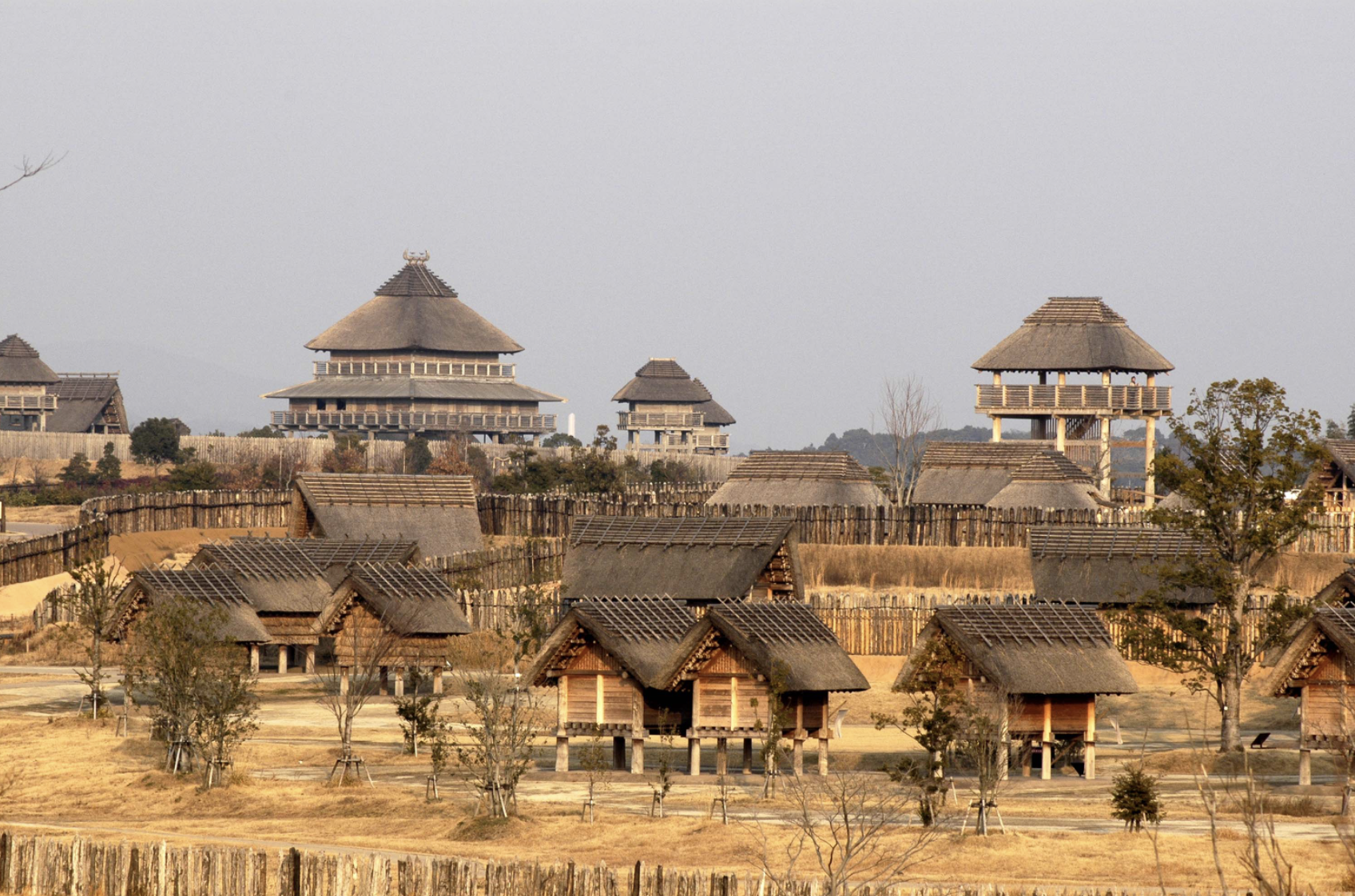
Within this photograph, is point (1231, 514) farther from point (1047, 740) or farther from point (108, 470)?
point (108, 470)

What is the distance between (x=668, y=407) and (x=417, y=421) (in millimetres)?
24578

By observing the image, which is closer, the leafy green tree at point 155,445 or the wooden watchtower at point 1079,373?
the wooden watchtower at point 1079,373

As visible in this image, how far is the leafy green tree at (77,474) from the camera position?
84750mm

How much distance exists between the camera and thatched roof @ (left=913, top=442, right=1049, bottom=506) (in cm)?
6581

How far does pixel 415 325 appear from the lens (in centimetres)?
10731

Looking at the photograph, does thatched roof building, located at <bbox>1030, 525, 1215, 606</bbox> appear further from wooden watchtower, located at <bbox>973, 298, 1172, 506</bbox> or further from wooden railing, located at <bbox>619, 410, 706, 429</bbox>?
wooden railing, located at <bbox>619, 410, 706, 429</bbox>

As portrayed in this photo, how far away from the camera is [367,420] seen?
10356 cm

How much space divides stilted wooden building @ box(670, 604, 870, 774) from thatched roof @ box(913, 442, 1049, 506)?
34485 mm

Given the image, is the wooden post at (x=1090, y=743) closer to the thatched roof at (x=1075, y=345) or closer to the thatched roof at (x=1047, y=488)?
the thatched roof at (x=1047, y=488)

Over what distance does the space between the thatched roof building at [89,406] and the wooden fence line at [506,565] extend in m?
56.3

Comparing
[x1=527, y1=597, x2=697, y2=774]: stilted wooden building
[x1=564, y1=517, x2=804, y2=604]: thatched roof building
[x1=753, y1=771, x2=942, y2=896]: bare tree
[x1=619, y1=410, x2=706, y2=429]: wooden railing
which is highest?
[x1=619, y1=410, x2=706, y2=429]: wooden railing

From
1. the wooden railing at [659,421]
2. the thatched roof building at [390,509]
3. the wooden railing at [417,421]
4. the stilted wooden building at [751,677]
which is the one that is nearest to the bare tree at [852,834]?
the stilted wooden building at [751,677]

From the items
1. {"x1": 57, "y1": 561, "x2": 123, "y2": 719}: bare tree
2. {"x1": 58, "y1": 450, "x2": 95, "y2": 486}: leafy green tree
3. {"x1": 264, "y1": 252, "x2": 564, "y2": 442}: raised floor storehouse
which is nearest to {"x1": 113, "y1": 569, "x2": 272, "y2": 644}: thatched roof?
{"x1": 57, "y1": 561, "x2": 123, "y2": 719}: bare tree

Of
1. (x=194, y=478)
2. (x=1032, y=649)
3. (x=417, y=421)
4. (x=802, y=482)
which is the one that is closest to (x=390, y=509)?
(x=802, y=482)
